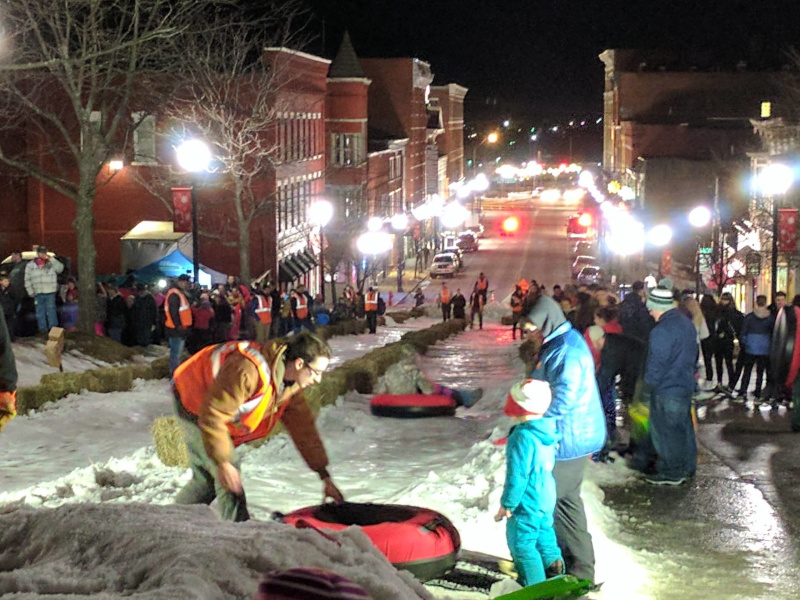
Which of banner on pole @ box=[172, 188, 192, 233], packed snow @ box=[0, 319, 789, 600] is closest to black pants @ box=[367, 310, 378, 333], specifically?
banner on pole @ box=[172, 188, 192, 233]

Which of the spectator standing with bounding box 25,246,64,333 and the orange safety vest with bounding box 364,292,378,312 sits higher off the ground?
the spectator standing with bounding box 25,246,64,333

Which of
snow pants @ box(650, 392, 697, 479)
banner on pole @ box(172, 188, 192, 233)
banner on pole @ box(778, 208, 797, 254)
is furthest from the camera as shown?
banner on pole @ box(778, 208, 797, 254)

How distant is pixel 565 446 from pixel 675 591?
4.30 feet

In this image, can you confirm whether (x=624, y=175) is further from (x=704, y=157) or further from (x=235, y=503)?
(x=235, y=503)

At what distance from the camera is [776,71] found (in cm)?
8731

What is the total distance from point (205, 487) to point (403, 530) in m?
1.19

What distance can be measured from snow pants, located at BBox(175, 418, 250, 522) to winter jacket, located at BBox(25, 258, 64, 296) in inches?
564

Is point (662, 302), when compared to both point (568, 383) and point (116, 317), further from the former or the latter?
point (116, 317)

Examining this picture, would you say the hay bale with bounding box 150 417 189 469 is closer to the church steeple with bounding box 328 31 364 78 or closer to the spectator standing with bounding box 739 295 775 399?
the spectator standing with bounding box 739 295 775 399

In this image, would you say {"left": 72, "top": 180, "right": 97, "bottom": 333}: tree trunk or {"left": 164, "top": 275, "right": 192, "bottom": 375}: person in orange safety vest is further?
{"left": 72, "top": 180, "right": 97, "bottom": 333}: tree trunk

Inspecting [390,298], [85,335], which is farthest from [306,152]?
[85,335]

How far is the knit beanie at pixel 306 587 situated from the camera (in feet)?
10.1

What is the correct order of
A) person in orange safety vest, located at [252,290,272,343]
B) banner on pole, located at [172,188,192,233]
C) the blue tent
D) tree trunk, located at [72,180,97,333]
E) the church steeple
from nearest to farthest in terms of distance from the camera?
person in orange safety vest, located at [252,290,272,343]
tree trunk, located at [72,180,97,333]
banner on pole, located at [172,188,192,233]
the blue tent
the church steeple

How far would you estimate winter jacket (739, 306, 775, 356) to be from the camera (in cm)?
1588
